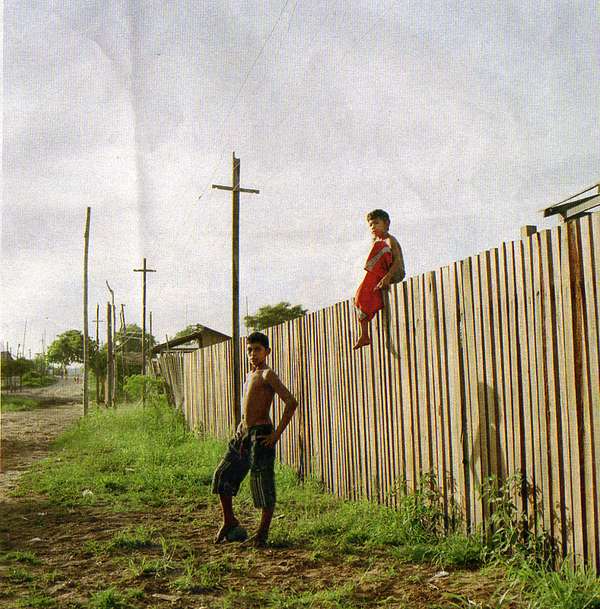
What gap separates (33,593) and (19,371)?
50620 mm

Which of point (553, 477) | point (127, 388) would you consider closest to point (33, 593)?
point (553, 477)

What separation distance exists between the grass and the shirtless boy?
0.35 m

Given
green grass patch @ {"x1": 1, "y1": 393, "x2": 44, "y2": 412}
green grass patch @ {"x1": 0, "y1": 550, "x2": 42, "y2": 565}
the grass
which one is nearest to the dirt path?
the grass

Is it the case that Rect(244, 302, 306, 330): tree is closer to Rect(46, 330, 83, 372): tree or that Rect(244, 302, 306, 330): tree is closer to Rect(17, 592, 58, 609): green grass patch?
Rect(46, 330, 83, 372): tree

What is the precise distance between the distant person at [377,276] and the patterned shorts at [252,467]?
1311 millimetres

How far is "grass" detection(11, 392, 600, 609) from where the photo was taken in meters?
3.60

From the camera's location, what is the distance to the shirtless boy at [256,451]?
5016 mm

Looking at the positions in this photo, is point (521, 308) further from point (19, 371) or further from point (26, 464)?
point (19, 371)

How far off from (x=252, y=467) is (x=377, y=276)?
6.45 ft

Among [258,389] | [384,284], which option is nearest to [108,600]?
[258,389]

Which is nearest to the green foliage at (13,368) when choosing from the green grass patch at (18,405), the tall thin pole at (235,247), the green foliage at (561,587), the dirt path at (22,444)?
the green grass patch at (18,405)

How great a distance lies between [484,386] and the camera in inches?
167

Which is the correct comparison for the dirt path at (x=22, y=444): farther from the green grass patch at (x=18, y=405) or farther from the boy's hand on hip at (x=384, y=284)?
the green grass patch at (x=18, y=405)

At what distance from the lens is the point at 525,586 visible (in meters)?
3.62
